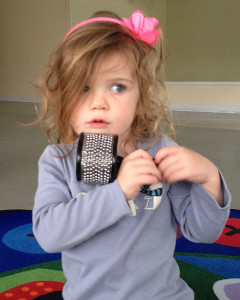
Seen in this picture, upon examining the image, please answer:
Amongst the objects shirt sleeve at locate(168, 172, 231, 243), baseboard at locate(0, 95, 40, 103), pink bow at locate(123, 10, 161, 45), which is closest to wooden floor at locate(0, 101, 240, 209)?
shirt sleeve at locate(168, 172, 231, 243)

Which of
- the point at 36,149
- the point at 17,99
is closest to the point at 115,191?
the point at 36,149

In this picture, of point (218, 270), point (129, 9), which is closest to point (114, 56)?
point (218, 270)

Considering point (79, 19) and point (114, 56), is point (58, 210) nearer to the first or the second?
point (114, 56)

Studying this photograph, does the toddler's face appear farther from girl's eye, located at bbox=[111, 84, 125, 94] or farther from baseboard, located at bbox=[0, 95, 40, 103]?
baseboard, located at bbox=[0, 95, 40, 103]

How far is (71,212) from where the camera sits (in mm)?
653

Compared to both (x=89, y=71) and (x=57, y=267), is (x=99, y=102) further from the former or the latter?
(x=57, y=267)

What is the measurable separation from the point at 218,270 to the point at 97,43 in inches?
32.4

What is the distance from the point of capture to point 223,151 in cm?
281

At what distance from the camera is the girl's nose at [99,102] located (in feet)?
2.30

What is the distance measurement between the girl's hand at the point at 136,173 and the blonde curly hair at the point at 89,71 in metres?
0.17

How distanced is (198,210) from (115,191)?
0.56 ft

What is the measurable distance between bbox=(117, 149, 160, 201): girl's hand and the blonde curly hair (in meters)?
0.17

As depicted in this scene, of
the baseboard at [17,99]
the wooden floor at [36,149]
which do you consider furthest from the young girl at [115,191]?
the baseboard at [17,99]

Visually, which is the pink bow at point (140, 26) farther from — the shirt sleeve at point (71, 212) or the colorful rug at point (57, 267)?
the colorful rug at point (57, 267)
